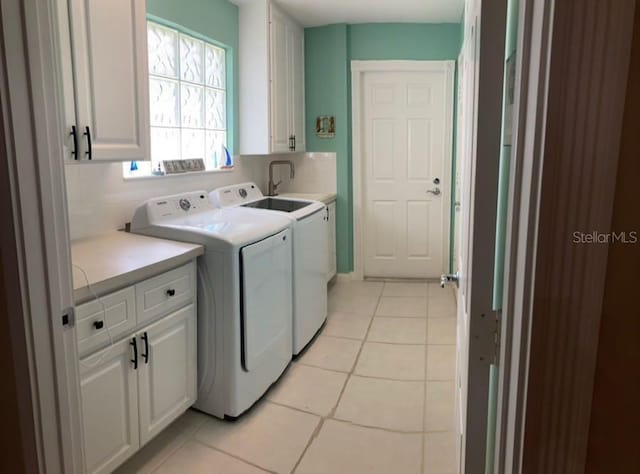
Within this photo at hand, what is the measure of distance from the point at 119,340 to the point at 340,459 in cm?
109

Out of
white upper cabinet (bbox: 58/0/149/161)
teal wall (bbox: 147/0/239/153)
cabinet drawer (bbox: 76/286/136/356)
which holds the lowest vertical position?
cabinet drawer (bbox: 76/286/136/356)

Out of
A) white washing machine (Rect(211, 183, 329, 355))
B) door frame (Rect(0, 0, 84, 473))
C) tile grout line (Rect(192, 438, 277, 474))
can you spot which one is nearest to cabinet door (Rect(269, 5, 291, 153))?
white washing machine (Rect(211, 183, 329, 355))

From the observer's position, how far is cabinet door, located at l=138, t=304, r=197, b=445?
206 cm

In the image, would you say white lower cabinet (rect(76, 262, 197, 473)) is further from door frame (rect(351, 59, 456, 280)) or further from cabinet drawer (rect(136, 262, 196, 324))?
door frame (rect(351, 59, 456, 280))

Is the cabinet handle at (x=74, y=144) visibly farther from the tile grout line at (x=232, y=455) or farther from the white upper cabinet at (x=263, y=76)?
the white upper cabinet at (x=263, y=76)

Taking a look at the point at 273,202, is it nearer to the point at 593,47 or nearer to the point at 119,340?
the point at 119,340

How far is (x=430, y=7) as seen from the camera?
162 inches

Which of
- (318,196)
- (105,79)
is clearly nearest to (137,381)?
(105,79)

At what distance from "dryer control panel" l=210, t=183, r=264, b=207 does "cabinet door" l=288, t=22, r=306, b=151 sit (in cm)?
90

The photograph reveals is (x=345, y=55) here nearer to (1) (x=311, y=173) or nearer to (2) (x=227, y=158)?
(1) (x=311, y=173)

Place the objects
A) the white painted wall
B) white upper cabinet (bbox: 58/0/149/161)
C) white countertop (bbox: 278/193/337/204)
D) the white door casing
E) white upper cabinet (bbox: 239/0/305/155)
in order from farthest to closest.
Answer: the white painted wall, white countertop (bbox: 278/193/337/204), white upper cabinet (bbox: 239/0/305/155), white upper cabinet (bbox: 58/0/149/161), the white door casing

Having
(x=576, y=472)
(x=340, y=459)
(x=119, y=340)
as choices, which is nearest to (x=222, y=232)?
(x=119, y=340)

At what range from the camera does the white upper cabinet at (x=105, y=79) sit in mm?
1941

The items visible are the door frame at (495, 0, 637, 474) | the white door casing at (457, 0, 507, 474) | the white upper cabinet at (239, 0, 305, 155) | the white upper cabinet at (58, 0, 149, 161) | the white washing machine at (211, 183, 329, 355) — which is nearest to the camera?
the door frame at (495, 0, 637, 474)
